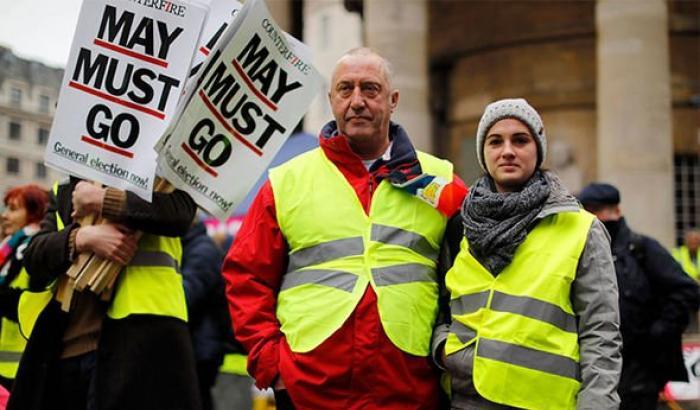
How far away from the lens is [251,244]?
179 inches

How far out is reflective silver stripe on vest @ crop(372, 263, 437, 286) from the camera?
436 centimetres

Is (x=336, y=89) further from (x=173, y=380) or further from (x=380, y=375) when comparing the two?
(x=173, y=380)

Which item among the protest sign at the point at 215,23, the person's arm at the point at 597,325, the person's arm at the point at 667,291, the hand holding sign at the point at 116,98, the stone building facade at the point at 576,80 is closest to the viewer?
the person's arm at the point at 597,325

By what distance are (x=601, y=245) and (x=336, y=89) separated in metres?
1.45

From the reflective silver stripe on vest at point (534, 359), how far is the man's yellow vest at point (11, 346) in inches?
145

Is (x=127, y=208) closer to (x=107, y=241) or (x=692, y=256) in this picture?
(x=107, y=241)

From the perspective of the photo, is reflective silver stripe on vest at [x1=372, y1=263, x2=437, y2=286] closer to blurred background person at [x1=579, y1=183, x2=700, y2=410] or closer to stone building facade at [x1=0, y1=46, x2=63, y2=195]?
blurred background person at [x1=579, y1=183, x2=700, y2=410]

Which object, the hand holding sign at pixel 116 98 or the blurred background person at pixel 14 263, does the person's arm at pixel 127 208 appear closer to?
the hand holding sign at pixel 116 98

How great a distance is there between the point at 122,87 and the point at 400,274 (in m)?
1.70

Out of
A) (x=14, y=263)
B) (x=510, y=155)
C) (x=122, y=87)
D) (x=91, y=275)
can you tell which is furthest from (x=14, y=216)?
(x=510, y=155)

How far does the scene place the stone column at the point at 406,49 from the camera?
21.1m

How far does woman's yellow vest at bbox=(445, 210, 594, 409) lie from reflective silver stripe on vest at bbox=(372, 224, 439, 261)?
1.27 feet

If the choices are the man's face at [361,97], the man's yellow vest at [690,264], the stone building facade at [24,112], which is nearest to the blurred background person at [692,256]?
the man's yellow vest at [690,264]

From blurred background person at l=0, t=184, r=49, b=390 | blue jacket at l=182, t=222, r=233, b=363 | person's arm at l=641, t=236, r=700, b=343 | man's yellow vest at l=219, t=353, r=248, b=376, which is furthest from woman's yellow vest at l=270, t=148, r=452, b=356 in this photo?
man's yellow vest at l=219, t=353, r=248, b=376
